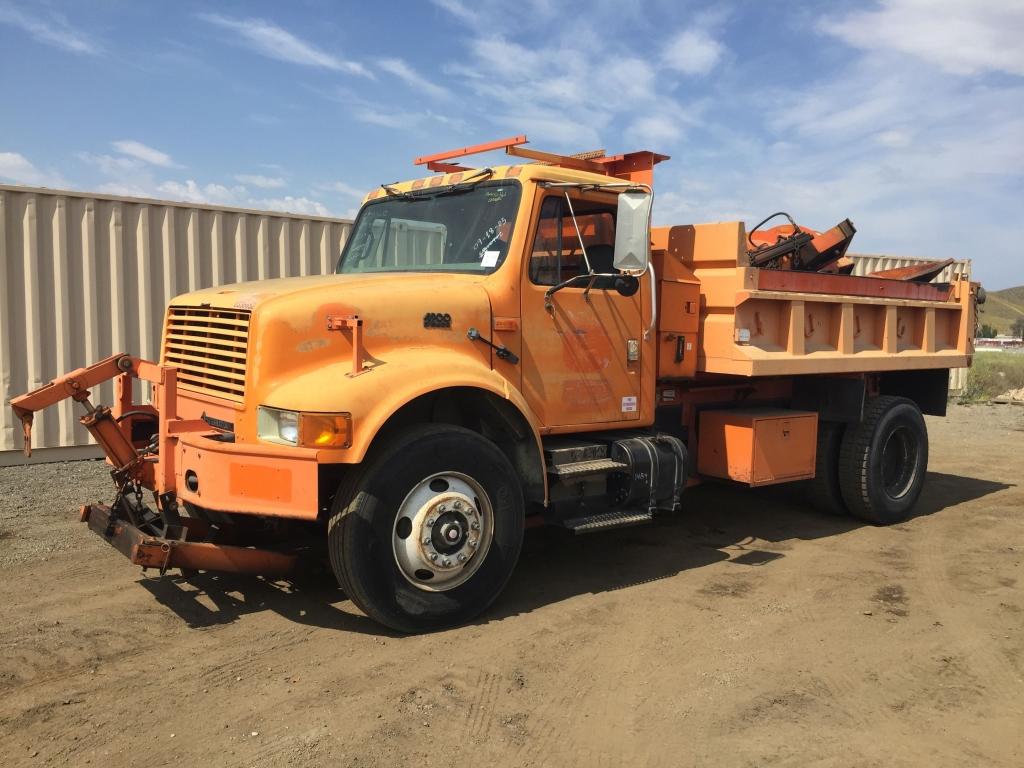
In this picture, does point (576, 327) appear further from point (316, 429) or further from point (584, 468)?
point (316, 429)

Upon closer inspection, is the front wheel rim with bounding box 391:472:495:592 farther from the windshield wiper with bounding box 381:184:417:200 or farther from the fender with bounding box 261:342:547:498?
the windshield wiper with bounding box 381:184:417:200

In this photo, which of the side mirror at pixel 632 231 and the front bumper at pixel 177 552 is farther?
the side mirror at pixel 632 231

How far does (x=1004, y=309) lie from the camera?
106m

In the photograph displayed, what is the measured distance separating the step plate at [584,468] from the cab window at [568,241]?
1092mm

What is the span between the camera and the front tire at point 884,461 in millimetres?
7164

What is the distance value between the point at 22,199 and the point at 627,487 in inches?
272

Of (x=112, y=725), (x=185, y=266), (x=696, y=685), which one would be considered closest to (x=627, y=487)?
(x=696, y=685)

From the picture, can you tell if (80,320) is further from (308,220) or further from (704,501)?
(704,501)

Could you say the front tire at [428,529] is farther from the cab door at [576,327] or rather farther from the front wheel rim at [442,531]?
the cab door at [576,327]

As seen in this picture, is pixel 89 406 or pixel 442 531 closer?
pixel 442 531

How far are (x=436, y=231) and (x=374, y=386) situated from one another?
1.61 metres

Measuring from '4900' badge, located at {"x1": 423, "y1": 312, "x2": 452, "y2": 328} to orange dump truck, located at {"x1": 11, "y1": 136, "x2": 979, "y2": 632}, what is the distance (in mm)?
11

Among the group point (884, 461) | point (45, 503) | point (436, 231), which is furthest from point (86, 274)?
point (884, 461)

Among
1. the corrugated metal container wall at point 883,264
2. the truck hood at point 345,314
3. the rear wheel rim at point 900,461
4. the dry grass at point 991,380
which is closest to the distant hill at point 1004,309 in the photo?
the dry grass at point 991,380
